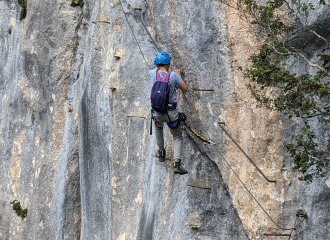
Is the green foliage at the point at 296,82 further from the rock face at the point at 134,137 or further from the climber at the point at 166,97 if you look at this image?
the climber at the point at 166,97

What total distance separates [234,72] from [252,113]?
1079 millimetres

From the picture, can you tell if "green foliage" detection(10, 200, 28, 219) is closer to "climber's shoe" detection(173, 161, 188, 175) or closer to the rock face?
the rock face

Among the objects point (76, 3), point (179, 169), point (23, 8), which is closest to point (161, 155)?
point (179, 169)

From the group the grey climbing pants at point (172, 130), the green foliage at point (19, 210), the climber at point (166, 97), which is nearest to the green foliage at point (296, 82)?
the climber at point (166, 97)

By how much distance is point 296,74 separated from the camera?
8.65 m

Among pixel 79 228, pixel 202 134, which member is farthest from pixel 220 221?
pixel 79 228

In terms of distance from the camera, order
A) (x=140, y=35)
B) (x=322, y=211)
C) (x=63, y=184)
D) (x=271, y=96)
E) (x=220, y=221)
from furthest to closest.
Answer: (x=63, y=184) → (x=140, y=35) → (x=220, y=221) → (x=271, y=96) → (x=322, y=211)

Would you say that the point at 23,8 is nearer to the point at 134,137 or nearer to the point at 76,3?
the point at 76,3

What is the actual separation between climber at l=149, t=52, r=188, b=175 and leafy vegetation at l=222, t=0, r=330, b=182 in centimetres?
163

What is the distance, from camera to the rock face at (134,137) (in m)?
9.40

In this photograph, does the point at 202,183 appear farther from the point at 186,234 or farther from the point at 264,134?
the point at 264,134

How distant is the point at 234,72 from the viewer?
960 centimetres

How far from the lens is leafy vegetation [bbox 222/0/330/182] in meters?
6.86

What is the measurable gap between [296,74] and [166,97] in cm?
286
